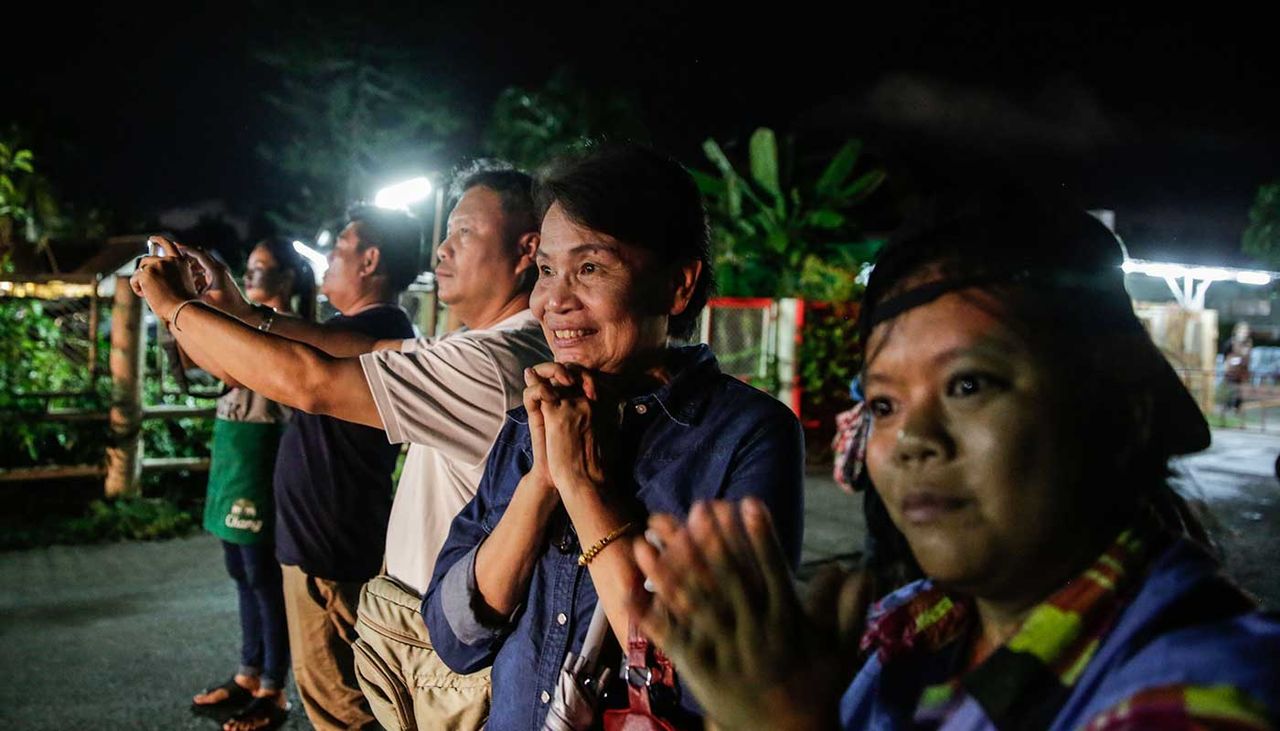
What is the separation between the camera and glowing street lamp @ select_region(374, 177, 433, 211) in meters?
7.28

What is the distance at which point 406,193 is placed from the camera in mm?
7430

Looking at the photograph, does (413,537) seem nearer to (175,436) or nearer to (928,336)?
(928,336)

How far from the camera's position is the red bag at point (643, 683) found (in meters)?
1.36

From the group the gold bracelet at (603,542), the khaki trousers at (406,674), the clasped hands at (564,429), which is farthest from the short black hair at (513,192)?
the gold bracelet at (603,542)

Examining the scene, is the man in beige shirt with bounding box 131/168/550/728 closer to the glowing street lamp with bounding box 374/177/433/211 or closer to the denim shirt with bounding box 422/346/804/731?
the denim shirt with bounding box 422/346/804/731

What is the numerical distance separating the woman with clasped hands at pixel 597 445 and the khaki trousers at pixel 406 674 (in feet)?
0.88

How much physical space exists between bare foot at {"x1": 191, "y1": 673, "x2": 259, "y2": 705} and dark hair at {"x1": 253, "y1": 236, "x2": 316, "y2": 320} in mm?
1820

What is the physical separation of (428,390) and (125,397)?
692 cm

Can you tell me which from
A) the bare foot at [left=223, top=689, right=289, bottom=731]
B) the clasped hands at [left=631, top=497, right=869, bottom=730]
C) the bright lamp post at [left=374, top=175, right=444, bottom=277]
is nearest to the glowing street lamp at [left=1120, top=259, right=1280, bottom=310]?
the bright lamp post at [left=374, top=175, right=444, bottom=277]

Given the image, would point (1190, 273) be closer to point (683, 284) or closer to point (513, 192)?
point (513, 192)

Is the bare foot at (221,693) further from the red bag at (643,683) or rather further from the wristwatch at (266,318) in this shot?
the red bag at (643,683)

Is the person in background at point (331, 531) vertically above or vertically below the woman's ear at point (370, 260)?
below

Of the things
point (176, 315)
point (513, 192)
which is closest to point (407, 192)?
point (513, 192)

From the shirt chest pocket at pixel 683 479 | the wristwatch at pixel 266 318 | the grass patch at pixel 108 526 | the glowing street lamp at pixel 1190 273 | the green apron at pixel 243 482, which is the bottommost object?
the grass patch at pixel 108 526
